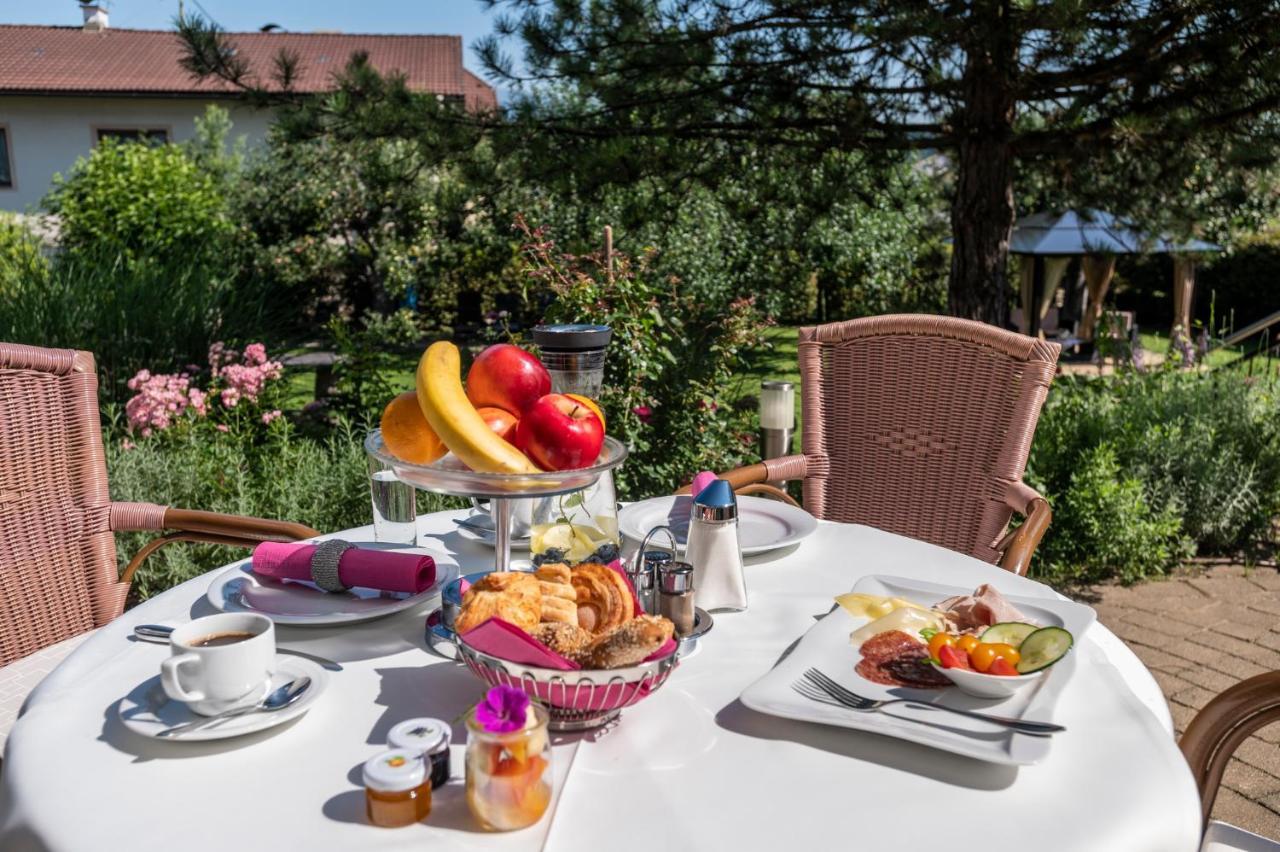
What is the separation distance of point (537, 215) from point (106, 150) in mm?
3893

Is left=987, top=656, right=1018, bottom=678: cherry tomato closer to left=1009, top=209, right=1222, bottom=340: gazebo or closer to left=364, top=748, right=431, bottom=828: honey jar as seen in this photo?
left=364, top=748, right=431, bottom=828: honey jar

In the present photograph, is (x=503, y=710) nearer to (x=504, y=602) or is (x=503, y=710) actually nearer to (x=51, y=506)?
(x=504, y=602)

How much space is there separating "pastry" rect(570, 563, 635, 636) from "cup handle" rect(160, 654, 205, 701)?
0.41 meters

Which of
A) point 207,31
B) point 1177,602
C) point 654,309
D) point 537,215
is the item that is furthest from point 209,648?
point 537,215

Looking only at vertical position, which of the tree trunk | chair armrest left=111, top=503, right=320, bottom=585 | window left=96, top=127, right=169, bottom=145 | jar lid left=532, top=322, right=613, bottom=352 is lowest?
chair armrest left=111, top=503, right=320, bottom=585

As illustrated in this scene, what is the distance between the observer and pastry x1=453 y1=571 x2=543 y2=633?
107 cm

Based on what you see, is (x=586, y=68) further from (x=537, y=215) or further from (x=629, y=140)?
(x=537, y=215)

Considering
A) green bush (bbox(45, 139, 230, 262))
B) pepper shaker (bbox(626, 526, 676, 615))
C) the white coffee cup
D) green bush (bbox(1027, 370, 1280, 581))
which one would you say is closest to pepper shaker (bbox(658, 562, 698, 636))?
pepper shaker (bbox(626, 526, 676, 615))

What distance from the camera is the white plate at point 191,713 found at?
3.32 ft

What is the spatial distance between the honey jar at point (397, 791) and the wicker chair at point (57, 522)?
3.43 feet

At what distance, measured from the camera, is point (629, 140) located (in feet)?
15.3

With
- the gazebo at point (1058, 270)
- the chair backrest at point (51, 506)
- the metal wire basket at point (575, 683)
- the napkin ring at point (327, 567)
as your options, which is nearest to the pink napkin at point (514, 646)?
the metal wire basket at point (575, 683)

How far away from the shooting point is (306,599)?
139 centimetres

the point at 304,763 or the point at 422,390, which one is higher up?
the point at 422,390
